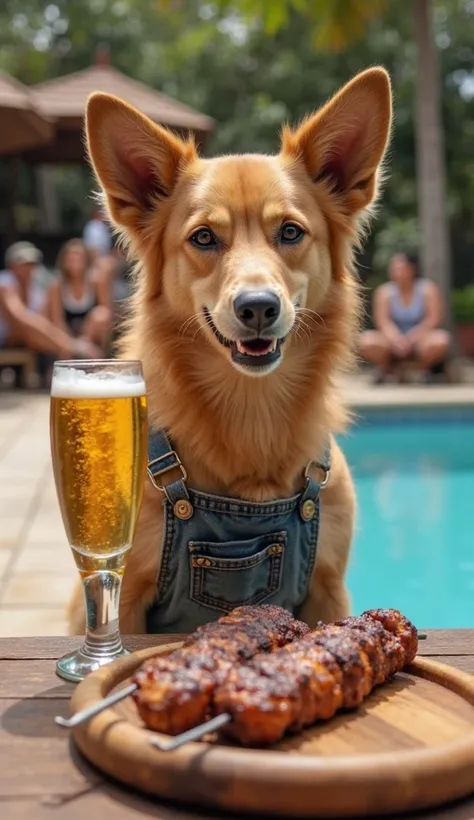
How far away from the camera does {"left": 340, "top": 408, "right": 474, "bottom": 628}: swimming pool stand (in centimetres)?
492

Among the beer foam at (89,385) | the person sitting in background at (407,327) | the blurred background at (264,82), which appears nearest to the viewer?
the beer foam at (89,385)

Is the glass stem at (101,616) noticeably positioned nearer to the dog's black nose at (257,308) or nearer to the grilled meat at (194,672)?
the grilled meat at (194,672)

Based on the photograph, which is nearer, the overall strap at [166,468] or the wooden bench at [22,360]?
the overall strap at [166,468]

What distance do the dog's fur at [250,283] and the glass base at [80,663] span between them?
0.70 metres

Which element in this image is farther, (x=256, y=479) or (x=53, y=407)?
(x=256, y=479)

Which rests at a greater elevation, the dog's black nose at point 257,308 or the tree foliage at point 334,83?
the tree foliage at point 334,83

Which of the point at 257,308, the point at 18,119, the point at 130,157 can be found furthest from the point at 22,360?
the point at 257,308

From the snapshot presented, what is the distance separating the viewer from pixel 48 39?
958 inches

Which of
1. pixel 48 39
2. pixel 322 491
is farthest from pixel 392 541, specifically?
pixel 48 39

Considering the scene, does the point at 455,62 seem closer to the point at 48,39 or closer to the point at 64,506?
the point at 48,39

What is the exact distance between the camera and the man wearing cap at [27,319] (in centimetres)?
1001

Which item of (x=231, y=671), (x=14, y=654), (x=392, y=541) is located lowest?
(x=392, y=541)

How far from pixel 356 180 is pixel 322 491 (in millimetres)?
878

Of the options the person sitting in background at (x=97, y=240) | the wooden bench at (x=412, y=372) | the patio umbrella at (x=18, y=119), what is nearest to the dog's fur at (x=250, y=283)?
the patio umbrella at (x=18, y=119)
